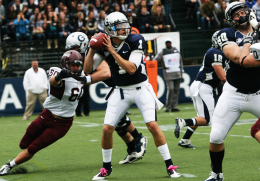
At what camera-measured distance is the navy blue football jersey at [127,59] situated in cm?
538

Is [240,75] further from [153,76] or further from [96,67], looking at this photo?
[153,76]

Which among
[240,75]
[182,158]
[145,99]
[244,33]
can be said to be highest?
[244,33]

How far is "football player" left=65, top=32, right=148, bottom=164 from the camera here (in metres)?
5.70

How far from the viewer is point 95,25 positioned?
17.2 metres

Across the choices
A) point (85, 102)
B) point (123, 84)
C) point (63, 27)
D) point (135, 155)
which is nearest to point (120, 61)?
point (123, 84)

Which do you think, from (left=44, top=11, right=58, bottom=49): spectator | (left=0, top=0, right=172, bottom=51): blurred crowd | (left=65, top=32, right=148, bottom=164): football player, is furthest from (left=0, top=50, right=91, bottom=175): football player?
(left=44, top=11, right=58, bottom=49): spectator

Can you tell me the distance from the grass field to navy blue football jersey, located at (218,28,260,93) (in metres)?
1.14

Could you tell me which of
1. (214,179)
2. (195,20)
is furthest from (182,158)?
(195,20)

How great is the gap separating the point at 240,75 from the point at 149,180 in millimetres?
1674

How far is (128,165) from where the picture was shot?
6.14 metres

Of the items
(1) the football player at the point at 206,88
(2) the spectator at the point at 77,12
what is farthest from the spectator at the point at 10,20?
(1) the football player at the point at 206,88

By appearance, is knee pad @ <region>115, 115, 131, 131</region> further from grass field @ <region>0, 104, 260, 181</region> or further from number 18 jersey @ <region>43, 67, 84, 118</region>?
number 18 jersey @ <region>43, 67, 84, 118</region>

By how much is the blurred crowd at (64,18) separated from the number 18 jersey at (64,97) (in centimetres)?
1091

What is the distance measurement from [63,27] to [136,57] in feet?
41.4
